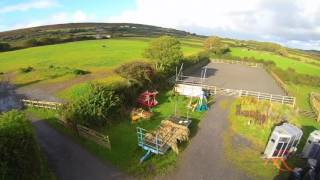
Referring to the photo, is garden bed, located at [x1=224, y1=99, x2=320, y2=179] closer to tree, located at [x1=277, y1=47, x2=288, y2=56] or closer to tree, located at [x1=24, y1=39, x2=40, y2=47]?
tree, located at [x1=24, y1=39, x2=40, y2=47]

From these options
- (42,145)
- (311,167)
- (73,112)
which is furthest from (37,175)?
(311,167)

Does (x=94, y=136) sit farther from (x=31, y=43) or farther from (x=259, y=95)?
(x=31, y=43)

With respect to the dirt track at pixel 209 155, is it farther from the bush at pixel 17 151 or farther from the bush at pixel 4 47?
the bush at pixel 4 47

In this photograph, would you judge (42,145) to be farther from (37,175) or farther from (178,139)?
(178,139)

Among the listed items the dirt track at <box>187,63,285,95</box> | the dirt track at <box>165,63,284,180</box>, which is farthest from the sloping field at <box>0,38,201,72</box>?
the dirt track at <box>165,63,284,180</box>

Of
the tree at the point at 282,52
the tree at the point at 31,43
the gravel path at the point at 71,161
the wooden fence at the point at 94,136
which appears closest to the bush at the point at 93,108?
the wooden fence at the point at 94,136

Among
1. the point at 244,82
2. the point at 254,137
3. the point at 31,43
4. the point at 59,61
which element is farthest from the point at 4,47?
the point at 254,137
